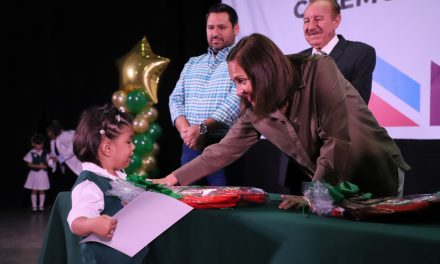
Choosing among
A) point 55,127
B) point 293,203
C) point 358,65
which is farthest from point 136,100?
point 293,203

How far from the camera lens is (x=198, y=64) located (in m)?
3.13

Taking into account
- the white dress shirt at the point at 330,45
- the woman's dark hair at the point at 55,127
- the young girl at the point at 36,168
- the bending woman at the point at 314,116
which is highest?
the white dress shirt at the point at 330,45

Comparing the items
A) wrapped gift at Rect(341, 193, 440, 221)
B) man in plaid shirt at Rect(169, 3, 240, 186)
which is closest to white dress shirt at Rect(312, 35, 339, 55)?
man in plaid shirt at Rect(169, 3, 240, 186)

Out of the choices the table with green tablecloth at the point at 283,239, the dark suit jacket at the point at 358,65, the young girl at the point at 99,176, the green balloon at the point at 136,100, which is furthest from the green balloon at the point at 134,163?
the young girl at the point at 99,176

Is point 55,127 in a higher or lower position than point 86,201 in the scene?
lower

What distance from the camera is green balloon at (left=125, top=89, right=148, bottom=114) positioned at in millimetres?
5008

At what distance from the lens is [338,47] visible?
2773mm

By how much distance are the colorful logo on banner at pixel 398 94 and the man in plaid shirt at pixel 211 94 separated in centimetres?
123

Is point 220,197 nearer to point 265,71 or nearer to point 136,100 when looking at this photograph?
point 265,71

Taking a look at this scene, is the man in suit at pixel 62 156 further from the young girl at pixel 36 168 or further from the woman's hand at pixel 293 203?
the woman's hand at pixel 293 203

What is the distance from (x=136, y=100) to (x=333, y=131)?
139 inches

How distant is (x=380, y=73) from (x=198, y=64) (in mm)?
1391

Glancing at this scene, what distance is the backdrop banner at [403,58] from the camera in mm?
3496

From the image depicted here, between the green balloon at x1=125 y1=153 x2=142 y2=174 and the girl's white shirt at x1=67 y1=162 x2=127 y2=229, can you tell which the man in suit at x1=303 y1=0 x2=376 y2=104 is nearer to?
the girl's white shirt at x1=67 y1=162 x2=127 y2=229
